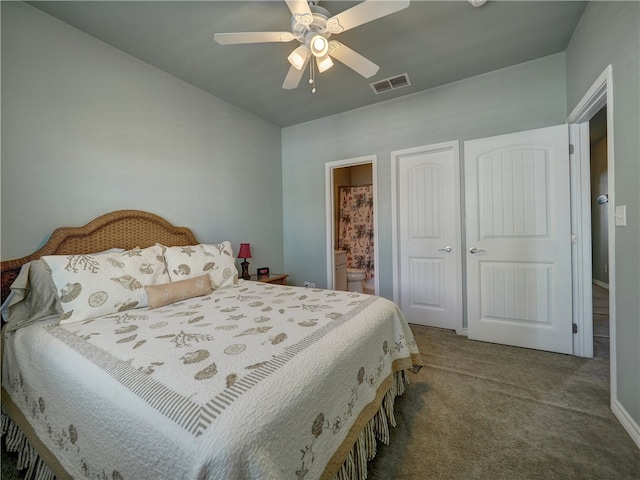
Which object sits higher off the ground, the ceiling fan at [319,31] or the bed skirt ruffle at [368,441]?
the ceiling fan at [319,31]

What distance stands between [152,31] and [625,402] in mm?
3898

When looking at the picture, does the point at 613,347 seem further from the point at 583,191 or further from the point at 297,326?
the point at 297,326

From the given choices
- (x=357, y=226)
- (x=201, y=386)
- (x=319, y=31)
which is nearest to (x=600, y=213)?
(x=357, y=226)

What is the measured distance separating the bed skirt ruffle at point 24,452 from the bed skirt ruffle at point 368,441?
1261mm

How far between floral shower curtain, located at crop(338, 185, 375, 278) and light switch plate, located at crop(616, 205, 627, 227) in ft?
11.5

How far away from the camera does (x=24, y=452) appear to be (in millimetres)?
1267

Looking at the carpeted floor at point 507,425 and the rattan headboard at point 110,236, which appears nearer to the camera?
the carpeted floor at point 507,425

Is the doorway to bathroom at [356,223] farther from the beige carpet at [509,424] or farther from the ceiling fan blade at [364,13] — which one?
the ceiling fan blade at [364,13]

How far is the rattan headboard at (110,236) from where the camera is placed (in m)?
1.63

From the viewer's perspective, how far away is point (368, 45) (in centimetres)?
216

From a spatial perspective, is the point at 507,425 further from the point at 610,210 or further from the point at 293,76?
the point at 293,76

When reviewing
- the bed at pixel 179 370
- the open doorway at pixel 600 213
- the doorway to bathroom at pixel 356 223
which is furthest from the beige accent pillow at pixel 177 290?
the open doorway at pixel 600 213

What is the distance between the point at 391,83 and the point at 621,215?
2.19 metres

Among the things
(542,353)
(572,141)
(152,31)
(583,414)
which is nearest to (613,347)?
(583,414)
